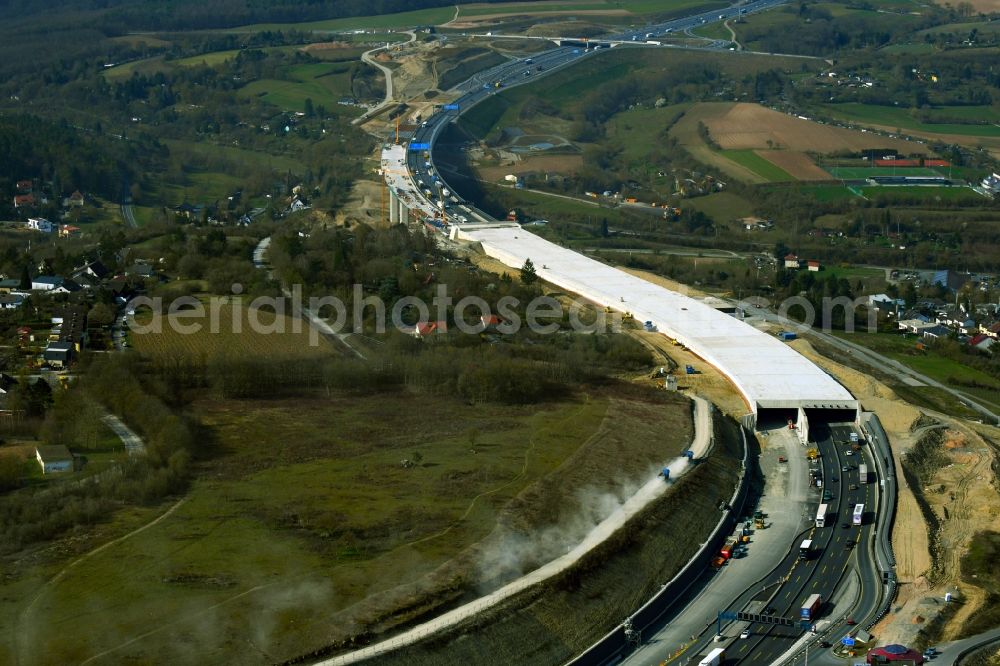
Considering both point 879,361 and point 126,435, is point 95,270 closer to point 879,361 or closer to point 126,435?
point 126,435

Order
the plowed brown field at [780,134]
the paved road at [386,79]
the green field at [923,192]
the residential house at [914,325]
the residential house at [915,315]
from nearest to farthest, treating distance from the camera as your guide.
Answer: the residential house at [914,325] → the residential house at [915,315] → the green field at [923,192] → the plowed brown field at [780,134] → the paved road at [386,79]

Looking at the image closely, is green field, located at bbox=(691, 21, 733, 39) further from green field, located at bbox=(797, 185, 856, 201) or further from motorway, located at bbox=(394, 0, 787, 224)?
green field, located at bbox=(797, 185, 856, 201)

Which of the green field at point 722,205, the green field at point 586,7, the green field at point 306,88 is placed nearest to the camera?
the green field at point 722,205

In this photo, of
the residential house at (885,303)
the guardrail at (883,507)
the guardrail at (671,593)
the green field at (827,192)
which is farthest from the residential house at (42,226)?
the guardrail at (671,593)

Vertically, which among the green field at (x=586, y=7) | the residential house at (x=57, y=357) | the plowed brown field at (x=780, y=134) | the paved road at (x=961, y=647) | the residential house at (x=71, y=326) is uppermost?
the residential house at (x=57, y=357)

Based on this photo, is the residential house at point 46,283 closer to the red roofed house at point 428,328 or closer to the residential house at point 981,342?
the red roofed house at point 428,328

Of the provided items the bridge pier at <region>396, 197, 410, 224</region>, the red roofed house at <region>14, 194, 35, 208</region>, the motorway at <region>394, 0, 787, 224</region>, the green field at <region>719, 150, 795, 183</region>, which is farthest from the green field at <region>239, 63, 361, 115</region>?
the red roofed house at <region>14, 194, 35, 208</region>
